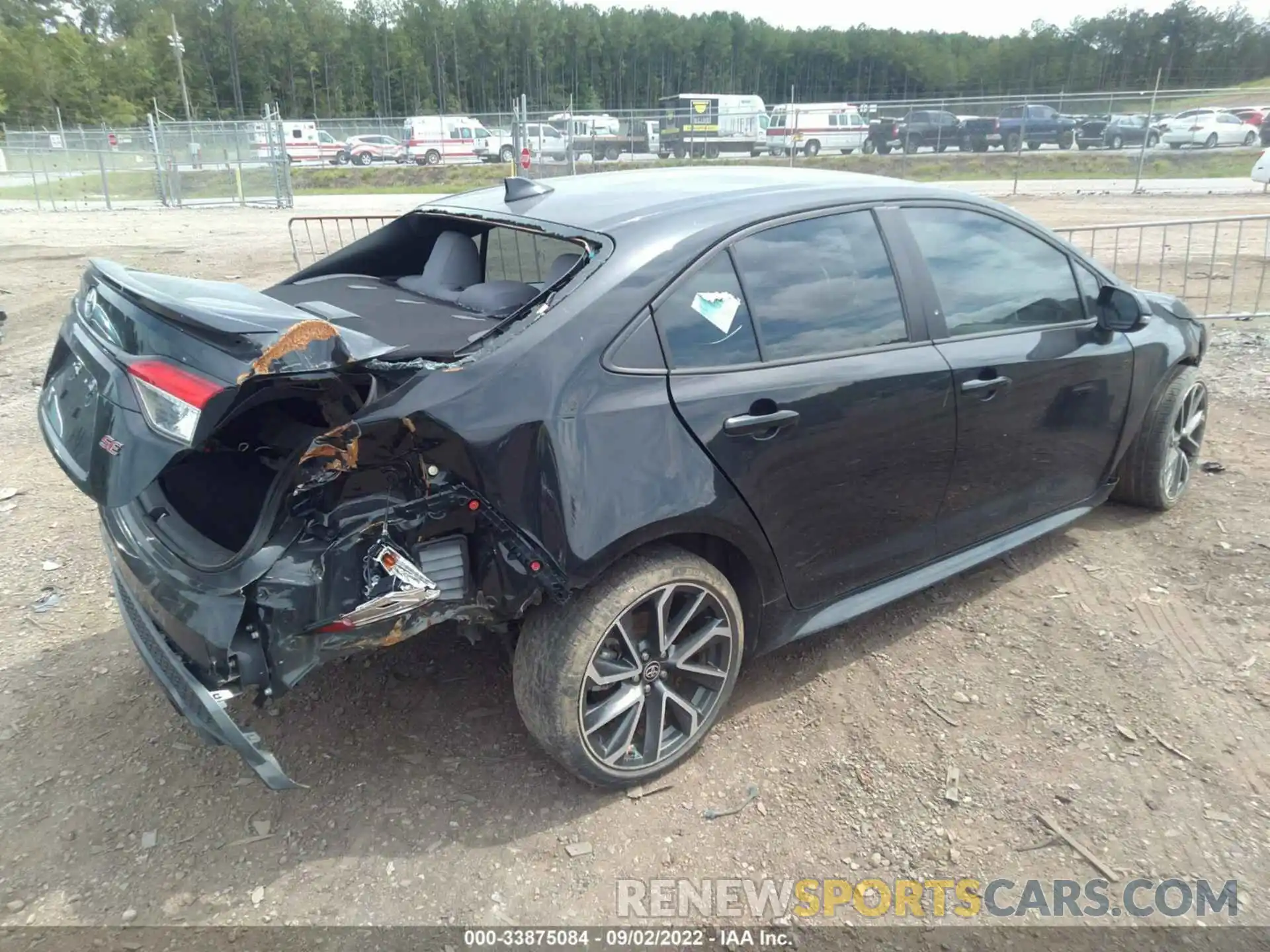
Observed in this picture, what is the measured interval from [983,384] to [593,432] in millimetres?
1668

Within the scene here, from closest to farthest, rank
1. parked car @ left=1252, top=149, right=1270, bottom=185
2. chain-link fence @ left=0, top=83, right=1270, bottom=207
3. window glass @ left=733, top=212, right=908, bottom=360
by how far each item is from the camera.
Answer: window glass @ left=733, top=212, right=908, bottom=360 → parked car @ left=1252, top=149, right=1270, bottom=185 → chain-link fence @ left=0, top=83, right=1270, bottom=207

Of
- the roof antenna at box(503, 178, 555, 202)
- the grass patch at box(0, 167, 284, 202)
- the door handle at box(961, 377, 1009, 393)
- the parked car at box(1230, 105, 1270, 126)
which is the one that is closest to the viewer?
the door handle at box(961, 377, 1009, 393)

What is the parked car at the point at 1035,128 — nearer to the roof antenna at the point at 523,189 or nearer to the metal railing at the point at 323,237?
the metal railing at the point at 323,237

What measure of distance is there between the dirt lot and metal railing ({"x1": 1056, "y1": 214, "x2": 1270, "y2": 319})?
4995mm

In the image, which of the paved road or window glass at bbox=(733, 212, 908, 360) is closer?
window glass at bbox=(733, 212, 908, 360)

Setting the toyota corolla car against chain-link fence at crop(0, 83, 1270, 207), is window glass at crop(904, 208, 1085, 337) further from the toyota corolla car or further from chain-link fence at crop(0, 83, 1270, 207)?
chain-link fence at crop(0, 83, 1270, 207)

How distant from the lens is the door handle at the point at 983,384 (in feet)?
10.9

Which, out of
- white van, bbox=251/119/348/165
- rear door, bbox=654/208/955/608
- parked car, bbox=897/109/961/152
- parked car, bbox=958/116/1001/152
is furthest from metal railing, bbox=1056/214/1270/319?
white van, bbox=251/119/348/165

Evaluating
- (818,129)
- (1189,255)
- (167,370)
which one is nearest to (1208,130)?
(818,129)

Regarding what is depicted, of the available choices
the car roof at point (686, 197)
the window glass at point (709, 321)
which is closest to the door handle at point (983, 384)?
the car roof at point (686, 197)

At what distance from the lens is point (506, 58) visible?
92.4m

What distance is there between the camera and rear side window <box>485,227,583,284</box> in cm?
303

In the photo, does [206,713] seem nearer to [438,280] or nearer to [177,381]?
[177,381]

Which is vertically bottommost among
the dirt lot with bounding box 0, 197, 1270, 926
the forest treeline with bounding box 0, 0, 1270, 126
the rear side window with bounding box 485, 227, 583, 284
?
the dirt lot with bounding box 0, 197, 1270, 926
